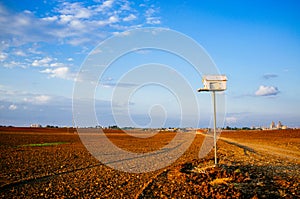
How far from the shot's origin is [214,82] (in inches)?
564

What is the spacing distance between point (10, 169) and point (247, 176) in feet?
40.4

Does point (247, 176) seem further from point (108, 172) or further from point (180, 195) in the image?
point (108, 172)

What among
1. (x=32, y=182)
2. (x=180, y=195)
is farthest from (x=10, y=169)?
(x=180, y=195)

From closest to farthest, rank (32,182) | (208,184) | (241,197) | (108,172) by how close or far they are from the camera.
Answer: (241,197)
(208,184)
(32,182)
(108,172)

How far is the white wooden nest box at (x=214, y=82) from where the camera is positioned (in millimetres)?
14305

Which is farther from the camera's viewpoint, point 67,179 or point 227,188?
point 67,179

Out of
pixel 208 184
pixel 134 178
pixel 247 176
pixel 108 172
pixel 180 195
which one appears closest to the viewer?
pixel 180 195

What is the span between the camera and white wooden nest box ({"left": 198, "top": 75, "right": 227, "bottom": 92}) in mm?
14305

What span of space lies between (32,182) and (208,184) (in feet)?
24.2

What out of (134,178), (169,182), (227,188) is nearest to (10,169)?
(134,178)

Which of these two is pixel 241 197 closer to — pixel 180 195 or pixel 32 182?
pixel 180 195

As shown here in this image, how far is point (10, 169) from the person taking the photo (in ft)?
56.2

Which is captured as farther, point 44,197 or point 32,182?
point 32,182

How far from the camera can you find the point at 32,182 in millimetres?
13422
